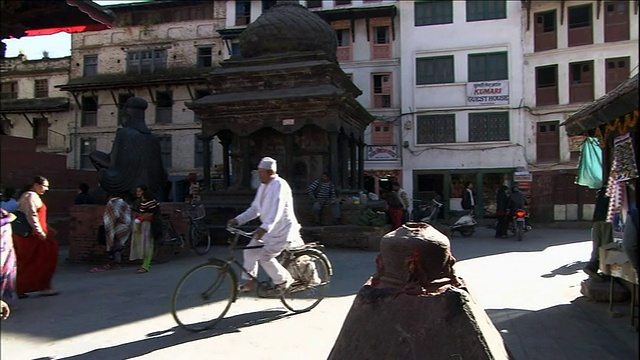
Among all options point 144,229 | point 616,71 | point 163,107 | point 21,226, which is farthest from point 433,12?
point 21,226

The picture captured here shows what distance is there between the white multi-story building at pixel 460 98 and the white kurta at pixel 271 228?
20665mm

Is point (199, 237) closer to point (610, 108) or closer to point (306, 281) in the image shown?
point (306, 281)

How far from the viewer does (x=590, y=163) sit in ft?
23.0

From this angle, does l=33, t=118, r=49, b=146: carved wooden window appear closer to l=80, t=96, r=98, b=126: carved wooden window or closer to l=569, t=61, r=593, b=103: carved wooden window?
l=80, t=96, r=98, b=126: carved wooden window

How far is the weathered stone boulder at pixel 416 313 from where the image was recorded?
8.68 feet

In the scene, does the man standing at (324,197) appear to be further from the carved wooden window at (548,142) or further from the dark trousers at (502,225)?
the carved wooden window at (548,142)

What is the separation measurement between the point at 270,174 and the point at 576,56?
2294cm

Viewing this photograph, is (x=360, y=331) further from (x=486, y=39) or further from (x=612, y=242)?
(x=486, y=39)

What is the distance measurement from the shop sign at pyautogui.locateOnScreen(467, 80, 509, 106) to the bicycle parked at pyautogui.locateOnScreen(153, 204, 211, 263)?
17429mm

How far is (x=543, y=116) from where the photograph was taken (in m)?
24.0

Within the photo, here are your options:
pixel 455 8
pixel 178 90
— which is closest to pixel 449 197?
pixel 455 8

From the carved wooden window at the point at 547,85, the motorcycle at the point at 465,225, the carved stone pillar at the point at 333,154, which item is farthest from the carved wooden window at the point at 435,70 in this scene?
the carved stone pillar at the point at 333,154

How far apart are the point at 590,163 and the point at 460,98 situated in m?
18.8

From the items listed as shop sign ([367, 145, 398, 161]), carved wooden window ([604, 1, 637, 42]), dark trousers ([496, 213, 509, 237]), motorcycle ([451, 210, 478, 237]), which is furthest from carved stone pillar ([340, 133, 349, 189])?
carved wooden window ([604, 1, 637, 42])
